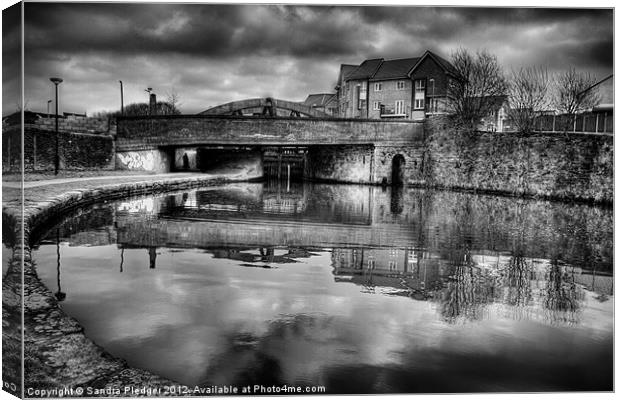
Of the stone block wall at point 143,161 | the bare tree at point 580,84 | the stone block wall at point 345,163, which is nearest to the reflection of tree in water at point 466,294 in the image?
the bare tree at point 580,84

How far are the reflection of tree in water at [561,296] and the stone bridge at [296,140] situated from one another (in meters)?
20.8

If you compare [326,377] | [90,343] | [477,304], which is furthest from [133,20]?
[477,304]

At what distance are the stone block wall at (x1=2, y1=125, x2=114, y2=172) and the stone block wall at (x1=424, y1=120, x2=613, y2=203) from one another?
14.9 metres

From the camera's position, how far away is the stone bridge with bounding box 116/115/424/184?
25297mm

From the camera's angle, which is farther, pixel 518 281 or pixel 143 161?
pixel 143 161

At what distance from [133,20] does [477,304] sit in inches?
136

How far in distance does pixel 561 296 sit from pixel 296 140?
22.7m

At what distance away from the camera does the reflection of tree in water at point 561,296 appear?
4453 millimetres

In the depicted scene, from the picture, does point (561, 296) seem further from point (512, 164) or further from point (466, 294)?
point (512, 164)

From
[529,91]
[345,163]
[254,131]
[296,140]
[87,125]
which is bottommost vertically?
[345,163]

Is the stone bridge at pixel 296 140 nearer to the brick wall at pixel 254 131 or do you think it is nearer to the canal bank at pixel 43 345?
the brick wall at pixel 254 131

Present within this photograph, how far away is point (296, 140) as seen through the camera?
2734 centimetres

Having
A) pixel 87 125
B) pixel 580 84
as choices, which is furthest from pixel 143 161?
pixel 580 84

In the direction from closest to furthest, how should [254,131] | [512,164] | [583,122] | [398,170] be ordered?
[583,122]
[512,164]
[254,131]
[398,170]
